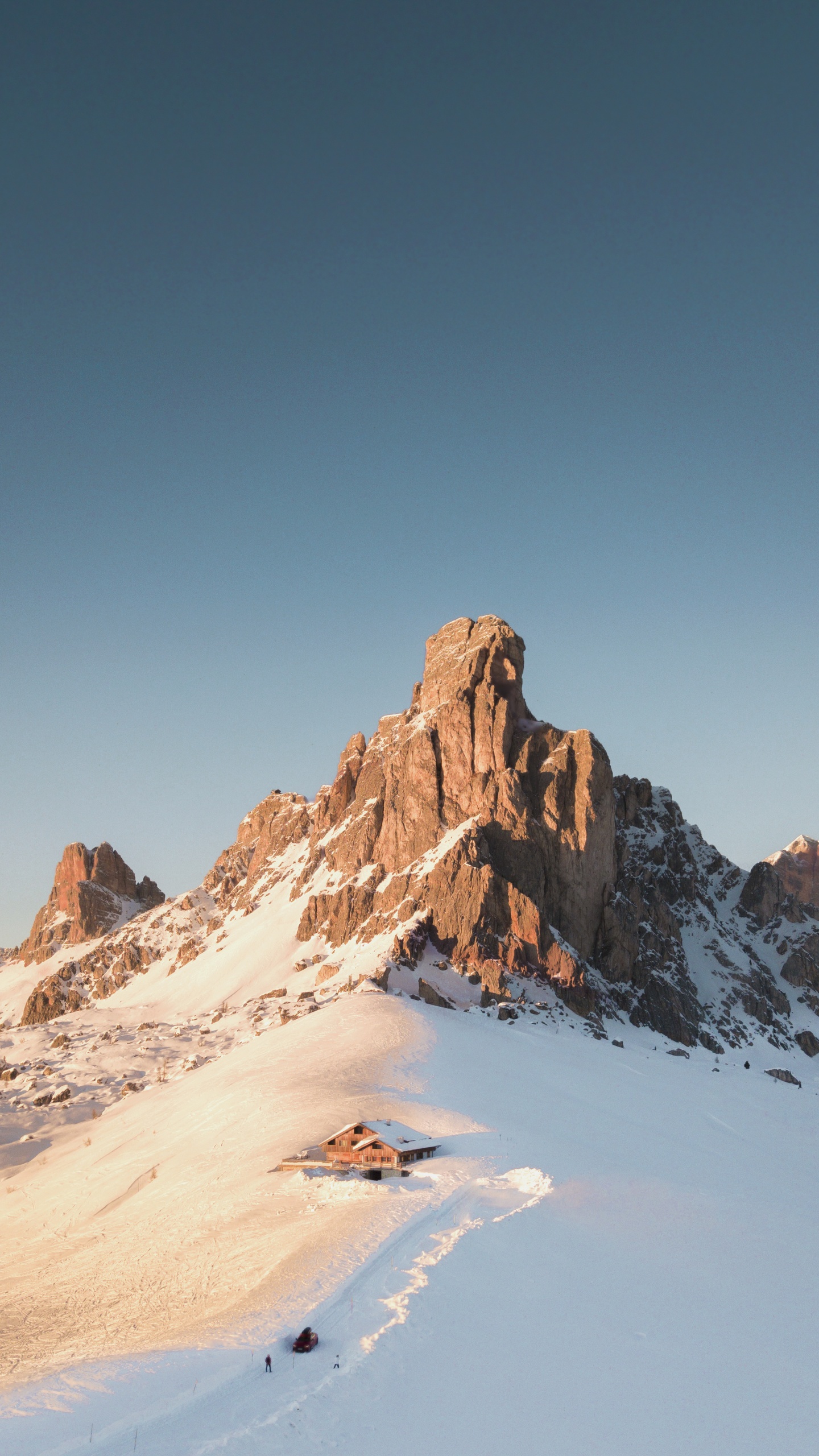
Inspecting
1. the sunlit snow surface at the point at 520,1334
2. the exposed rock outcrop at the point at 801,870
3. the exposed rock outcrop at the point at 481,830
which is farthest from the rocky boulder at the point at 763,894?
the sunlit snow surface at the point at 520,1334

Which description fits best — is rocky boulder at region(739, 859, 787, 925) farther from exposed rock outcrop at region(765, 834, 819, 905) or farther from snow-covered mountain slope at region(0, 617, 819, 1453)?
exposed rock outcrop at region(765, 834, 819, 905)

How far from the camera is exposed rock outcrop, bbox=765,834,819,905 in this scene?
18869 cm

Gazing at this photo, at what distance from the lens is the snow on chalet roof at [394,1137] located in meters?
38.1

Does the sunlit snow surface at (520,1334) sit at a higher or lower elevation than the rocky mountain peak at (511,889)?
lower

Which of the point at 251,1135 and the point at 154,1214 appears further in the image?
the point at 251,1135

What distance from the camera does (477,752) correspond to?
11681 cm

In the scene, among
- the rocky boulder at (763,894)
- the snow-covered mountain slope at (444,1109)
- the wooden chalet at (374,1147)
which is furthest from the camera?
the rocky boulder at (763,894)

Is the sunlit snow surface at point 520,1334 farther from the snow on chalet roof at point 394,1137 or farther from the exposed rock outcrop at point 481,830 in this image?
the exposed rock outcrop at point 481,830

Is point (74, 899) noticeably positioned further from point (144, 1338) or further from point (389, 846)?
point (144, 1338)

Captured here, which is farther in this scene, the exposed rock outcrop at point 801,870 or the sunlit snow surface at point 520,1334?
the exposed rock outcrop at point 801,870

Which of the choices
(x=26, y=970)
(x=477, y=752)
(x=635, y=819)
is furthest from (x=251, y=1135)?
(x=26, y=970)

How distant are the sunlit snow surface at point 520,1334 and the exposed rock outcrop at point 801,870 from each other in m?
158

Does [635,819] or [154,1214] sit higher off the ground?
[635,819]

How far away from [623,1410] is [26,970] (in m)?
188
